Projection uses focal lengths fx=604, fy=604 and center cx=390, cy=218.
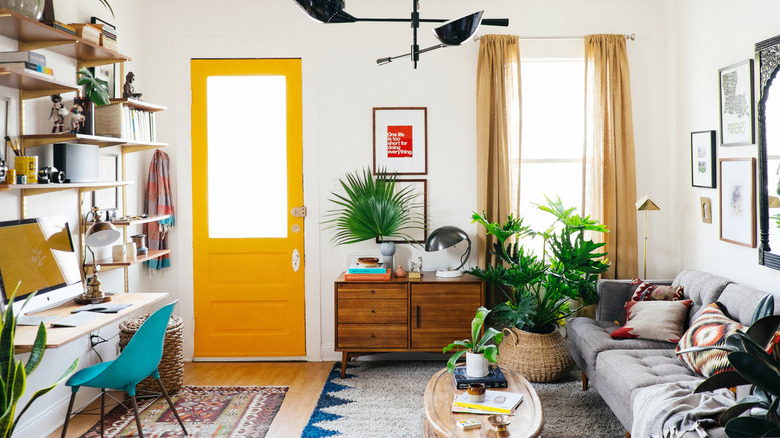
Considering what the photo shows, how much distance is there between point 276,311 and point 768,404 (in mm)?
3398

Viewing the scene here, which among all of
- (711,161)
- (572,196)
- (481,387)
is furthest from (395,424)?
(711,161)

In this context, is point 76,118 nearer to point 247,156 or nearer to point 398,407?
point 247,156

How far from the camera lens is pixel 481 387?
270cm

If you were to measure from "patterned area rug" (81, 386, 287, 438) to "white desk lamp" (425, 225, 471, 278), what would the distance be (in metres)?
1.35

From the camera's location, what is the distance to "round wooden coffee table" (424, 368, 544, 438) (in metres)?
2.37

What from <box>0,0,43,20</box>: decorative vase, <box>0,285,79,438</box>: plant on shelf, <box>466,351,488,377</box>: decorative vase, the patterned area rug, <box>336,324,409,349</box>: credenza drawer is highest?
<box>0,0,43,20</box>: decorative vase

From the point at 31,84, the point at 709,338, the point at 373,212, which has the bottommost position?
the point at 709,338

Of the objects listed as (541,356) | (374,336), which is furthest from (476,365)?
(374,336)

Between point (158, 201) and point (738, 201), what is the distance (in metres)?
3.83

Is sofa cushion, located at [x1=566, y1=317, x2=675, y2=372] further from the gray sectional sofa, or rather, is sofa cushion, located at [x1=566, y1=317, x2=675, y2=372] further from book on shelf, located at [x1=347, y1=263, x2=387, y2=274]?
book on shelf, located at [x1=347, y1=263, x2=387, y2=274]

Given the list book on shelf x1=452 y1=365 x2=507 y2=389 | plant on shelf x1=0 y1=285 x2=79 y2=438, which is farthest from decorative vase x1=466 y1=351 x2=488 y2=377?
plant on shelf x1=0 y1=285 x2=79 y2=438

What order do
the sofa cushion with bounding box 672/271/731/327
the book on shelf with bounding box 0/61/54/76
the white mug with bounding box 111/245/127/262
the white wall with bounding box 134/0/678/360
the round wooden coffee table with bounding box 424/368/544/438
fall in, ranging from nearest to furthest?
the round wooden coffee table with bounding box 424/368/544/438 → the book on shelf with bounding box 0/61/54/76 → the sofa cushion with bounding box 672/271/731/327 → the white mug with bounding box 111/245/127/262 → the white wall with bounding box 134/0/678/360

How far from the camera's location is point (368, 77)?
179 inches

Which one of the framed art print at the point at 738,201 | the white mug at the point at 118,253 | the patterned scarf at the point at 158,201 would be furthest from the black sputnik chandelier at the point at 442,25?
the patterned scarf at the point at 158,201
